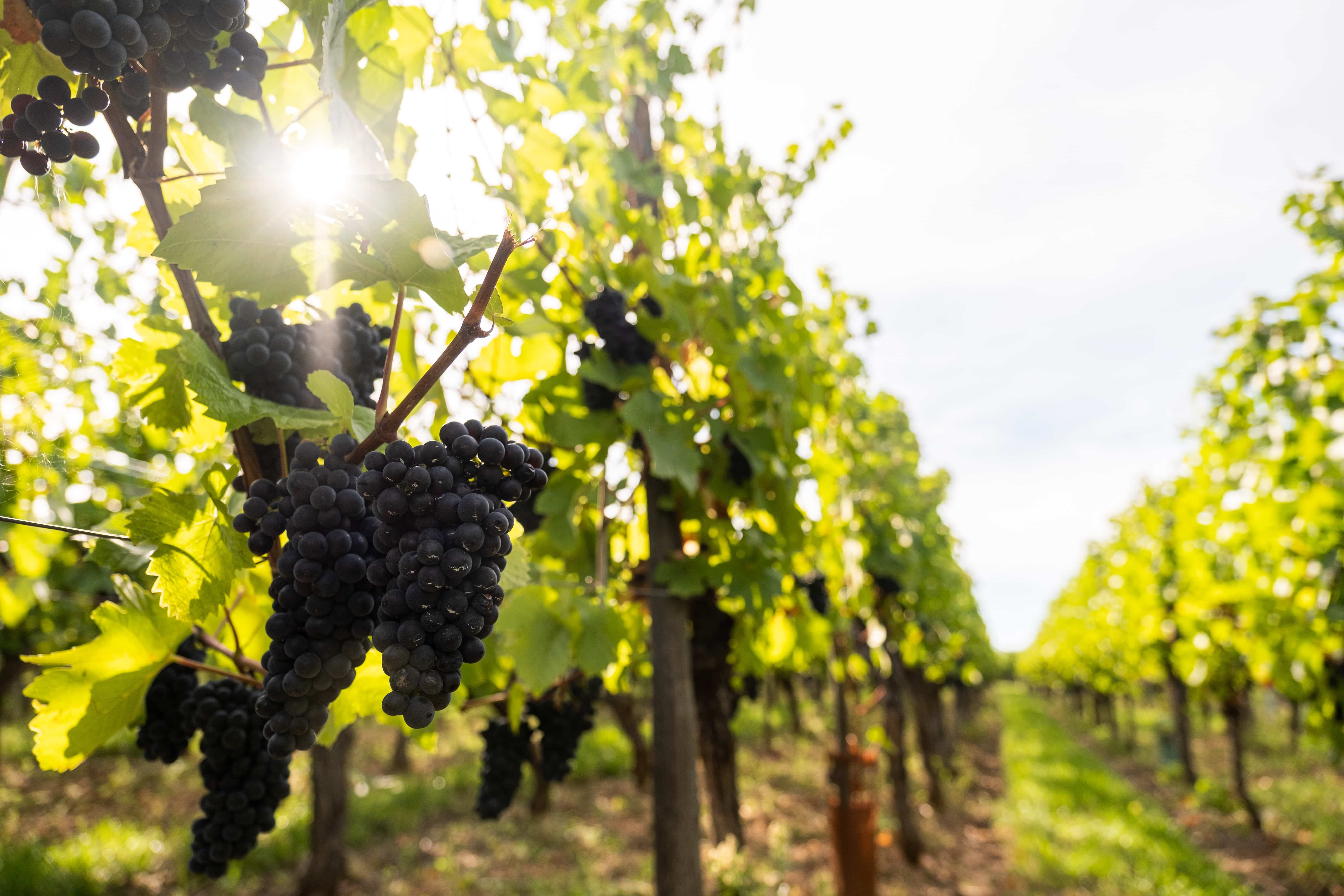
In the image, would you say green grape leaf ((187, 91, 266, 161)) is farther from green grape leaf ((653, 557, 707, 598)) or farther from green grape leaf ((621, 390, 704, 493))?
green grape leaf ((653, 557, 707, 598))

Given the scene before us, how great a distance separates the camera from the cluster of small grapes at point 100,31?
76 centimetres

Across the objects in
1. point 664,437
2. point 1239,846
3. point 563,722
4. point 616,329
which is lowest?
point 1239,846

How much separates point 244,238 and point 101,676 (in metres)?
0.75

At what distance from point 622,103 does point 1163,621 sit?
15.7m

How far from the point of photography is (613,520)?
3.15 metres

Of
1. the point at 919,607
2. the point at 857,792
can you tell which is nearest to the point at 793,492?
the point at 857,792

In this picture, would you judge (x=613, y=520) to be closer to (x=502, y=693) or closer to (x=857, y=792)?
(x=502, y=693)

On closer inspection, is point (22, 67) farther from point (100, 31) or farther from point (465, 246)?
point (465, 246)

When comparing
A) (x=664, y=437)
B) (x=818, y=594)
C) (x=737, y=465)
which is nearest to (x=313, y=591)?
(x=664, y=437)

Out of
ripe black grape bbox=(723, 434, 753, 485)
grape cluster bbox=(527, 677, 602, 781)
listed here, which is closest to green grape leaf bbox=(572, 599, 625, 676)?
grape cluster bbox=(527, 677, 602, 781)

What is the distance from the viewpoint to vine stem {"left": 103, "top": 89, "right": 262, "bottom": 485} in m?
0.94

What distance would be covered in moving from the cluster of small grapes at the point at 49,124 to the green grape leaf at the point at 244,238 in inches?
6.3

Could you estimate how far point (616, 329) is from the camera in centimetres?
237

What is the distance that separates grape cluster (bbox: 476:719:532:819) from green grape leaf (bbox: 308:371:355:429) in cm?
169
